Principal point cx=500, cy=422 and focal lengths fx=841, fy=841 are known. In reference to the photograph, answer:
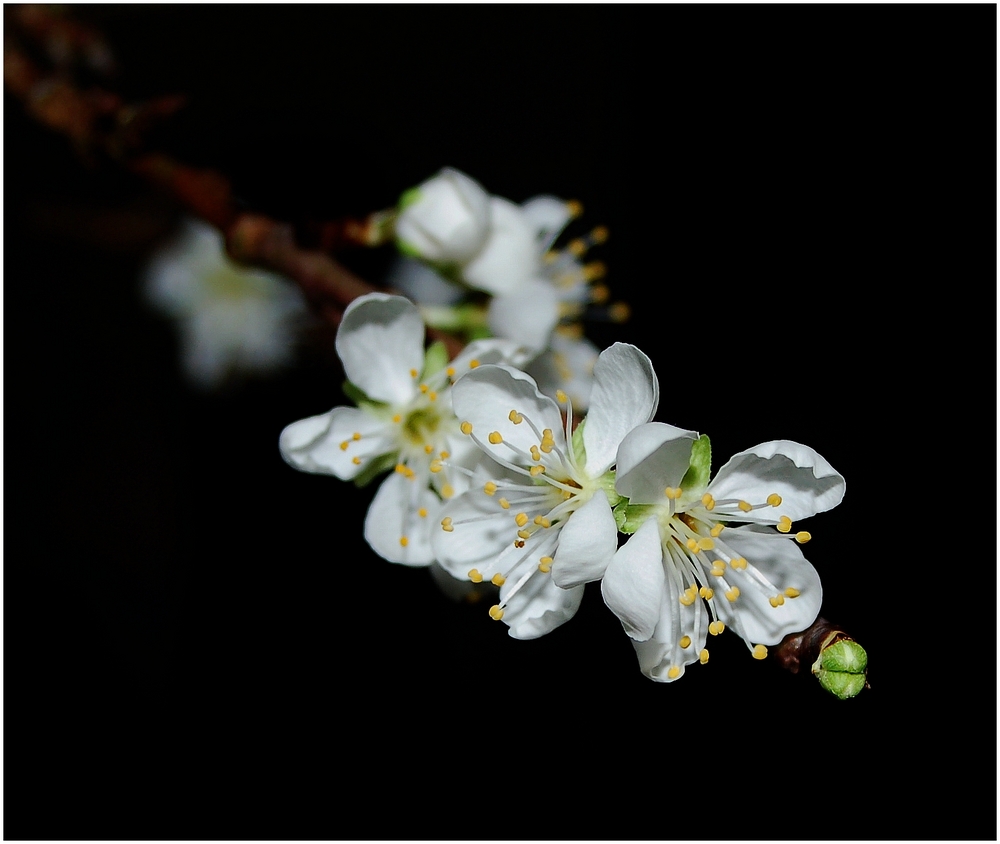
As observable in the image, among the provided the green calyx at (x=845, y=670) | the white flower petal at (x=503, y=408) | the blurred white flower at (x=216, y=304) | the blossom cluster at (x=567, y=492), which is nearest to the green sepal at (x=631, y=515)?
the blossom cluster at (x=567, y=492)

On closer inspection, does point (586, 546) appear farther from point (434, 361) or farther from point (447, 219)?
point (447, 219)

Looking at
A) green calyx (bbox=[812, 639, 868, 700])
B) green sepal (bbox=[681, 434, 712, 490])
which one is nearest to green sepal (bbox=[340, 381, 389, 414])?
green sepal (bbox=[681, 434, 712, 490])

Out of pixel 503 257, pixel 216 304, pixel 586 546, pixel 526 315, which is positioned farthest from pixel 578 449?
pixel 216 304

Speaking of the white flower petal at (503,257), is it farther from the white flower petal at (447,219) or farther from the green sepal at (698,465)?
the green sepal at (698,465)

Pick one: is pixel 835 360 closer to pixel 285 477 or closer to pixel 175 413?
pixel 285 477

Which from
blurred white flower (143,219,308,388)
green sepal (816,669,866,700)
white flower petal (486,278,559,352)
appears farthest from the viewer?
blurred white flower (143,219,308,388)

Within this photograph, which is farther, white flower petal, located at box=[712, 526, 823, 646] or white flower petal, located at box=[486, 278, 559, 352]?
white flower petal, located at box=[486, 278, 559, 352]

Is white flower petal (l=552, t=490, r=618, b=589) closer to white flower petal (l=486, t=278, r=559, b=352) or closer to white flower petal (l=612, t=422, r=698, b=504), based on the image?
white flower petal (l=612, t=422, r=698, b=504)
